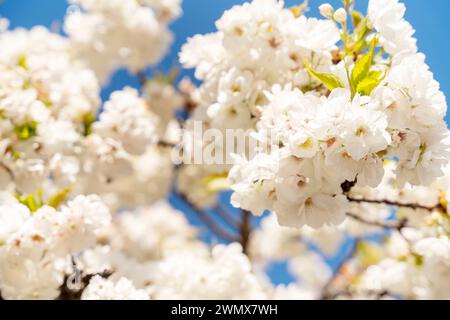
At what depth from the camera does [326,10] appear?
165 cm

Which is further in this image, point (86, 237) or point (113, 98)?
point (113, 98)

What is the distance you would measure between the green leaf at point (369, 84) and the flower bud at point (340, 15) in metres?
0.26

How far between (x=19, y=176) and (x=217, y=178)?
1011mm

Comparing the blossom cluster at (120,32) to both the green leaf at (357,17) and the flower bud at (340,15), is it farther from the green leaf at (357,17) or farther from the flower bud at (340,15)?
the flower bud at (340,15)

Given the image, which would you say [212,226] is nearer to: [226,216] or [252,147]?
[226,216]

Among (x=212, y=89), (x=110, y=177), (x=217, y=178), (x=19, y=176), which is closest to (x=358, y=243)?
(x=217, y=178)

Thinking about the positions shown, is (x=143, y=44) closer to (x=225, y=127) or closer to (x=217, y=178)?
(x=217, y=178)

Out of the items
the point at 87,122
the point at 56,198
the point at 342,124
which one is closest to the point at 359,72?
the point at 342,124

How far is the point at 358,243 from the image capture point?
4141 millimetres

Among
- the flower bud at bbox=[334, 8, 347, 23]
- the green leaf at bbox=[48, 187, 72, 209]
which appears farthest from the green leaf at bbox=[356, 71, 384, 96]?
the green leaf at bbox=[48, 187, 72, 209]

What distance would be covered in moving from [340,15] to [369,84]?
298 millimetres

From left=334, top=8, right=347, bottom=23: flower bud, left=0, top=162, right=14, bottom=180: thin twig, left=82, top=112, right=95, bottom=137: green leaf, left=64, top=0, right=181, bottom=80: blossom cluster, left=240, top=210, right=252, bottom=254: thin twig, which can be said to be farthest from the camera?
left=64, top=0, right=181, bottom=80: blossom cluster

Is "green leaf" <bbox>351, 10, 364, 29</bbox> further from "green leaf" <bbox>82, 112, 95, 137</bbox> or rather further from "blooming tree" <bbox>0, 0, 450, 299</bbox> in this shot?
"green leaf" <bbox>82, 112, 95, 137</bbox>

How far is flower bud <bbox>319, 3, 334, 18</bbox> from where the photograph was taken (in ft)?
5.42
